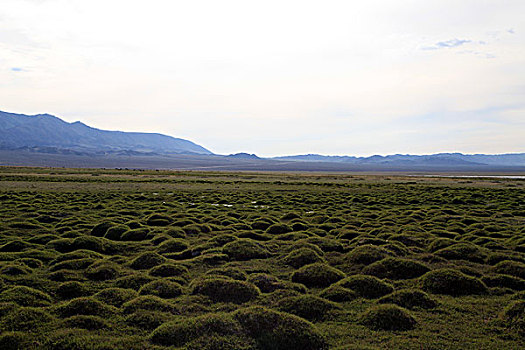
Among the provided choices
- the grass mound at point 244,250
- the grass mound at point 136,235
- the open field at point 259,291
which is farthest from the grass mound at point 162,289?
the grass mound at point 136,235

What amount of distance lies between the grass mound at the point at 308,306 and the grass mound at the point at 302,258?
418 centimetres

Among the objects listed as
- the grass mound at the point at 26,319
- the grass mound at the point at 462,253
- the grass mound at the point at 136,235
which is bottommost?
the grass mound at the point at 136,235

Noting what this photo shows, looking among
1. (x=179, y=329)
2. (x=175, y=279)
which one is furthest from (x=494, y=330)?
(x=175, y=279)

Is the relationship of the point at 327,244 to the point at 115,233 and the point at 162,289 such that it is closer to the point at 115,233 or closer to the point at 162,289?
the point at 162,289

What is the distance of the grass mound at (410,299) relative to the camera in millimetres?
10633

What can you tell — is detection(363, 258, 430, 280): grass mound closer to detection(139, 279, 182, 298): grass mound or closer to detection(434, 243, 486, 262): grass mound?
detection(434, 243, 486, 262): grass mound

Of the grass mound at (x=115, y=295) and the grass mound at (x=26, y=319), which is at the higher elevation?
the grass mound at (x=26, y=319)

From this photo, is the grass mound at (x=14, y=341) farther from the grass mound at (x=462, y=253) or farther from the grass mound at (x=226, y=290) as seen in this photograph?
the grass mound at (x=462, y=253)

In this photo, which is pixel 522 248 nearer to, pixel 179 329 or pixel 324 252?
pixel 324 252

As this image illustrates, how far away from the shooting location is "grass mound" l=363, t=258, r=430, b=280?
13.4 m

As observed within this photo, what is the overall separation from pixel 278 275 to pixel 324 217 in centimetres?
1498

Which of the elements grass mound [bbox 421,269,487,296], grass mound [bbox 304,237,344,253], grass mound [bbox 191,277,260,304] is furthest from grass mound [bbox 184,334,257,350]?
grass mound [bbox 304,237,344,253]

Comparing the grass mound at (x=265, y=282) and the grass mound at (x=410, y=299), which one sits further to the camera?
the grass mound at (x=265, y=282)

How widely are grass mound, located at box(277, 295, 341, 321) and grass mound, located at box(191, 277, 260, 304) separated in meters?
1.16
